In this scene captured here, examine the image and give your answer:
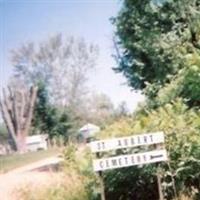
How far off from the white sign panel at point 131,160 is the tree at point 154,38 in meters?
7.90

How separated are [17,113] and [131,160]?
125 feet

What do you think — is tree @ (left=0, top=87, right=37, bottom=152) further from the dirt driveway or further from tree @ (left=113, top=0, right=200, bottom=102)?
tree @ (left=113, top=0, right=200, bottom=102)

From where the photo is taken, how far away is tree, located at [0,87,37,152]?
4397 cm

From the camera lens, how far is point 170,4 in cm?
1672

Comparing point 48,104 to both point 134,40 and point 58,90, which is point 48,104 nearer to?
point 58,90

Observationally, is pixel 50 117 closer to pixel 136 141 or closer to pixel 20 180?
pixel 20 180

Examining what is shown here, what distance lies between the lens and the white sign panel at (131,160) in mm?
7664

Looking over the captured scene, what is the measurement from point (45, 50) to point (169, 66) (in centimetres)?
3295

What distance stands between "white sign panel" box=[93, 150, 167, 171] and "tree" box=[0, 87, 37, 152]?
3539 centimetres

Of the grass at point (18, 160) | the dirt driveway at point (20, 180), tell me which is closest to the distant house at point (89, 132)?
the dirt driveway at point (20, 180)

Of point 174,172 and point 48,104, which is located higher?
point 48,104

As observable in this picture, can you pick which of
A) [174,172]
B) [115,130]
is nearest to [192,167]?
[174,172]

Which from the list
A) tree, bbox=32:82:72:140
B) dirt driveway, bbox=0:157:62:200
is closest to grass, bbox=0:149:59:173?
tree, bbox=32:82:72:140

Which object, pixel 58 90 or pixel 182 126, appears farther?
pixel 58 90
